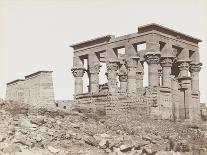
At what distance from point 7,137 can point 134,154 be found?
450cm

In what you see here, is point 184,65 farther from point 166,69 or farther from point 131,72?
point 131,72

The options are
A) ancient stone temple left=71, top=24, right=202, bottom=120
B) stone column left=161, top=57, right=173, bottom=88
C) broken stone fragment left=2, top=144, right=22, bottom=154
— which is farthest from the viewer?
stone column left=161, top=57, right=173, bottom=88

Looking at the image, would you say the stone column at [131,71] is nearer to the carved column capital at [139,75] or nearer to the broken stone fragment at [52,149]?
the carved column capital at [139,75]

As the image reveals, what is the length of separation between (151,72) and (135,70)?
9.47 feet

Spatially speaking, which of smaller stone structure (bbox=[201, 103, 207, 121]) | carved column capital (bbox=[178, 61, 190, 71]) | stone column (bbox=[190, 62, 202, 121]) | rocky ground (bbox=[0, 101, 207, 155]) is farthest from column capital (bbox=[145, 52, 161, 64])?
smaller stone structure (bbox=[201, 103, 207, 121])

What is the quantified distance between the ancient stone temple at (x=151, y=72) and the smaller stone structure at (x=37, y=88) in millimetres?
3090

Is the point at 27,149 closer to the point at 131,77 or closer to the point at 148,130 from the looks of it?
the point at 148,130

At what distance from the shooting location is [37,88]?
2491 cm

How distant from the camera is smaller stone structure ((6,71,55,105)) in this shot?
24.0 m

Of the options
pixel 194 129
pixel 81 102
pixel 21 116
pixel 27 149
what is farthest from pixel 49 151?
pixel 81 102

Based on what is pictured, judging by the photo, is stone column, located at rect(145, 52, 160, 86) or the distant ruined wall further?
the distant ruined wall

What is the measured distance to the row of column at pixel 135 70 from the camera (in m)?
24.4

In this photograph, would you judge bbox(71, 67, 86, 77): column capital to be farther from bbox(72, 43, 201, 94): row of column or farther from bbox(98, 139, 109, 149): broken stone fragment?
bbox(98, 139, 109, 149): broken stone fragment

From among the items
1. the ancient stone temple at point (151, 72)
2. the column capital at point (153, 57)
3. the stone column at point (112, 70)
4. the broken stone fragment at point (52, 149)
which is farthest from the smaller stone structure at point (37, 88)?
the broken stone fragment at point (52, 149)
